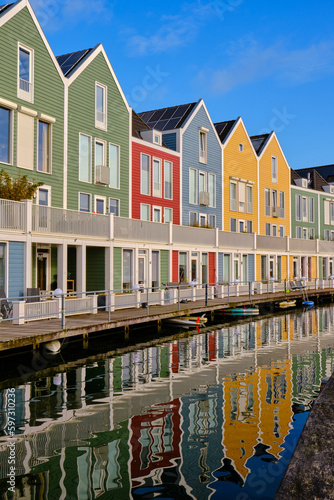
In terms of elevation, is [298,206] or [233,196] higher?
[298,206]

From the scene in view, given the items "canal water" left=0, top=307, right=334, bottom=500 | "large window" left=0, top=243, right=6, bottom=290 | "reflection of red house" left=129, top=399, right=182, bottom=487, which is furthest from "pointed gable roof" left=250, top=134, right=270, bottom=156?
"reflection of red house" left=129, top=399, right=182, bottom=487

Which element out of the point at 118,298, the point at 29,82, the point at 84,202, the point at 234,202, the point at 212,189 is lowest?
the point at 118,298

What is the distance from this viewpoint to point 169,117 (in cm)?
4088

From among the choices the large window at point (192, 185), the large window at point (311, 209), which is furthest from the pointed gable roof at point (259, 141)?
the large window at point (192, 185)

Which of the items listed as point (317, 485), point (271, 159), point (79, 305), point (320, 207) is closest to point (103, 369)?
point (79, 305)

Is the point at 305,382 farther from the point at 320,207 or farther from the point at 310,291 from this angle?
the point at 320,207

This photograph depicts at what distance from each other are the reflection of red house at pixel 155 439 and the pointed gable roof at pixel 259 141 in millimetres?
40137

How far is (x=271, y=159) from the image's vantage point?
50656 mm

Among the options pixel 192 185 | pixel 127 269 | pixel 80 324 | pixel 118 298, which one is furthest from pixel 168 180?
pixel 80 324

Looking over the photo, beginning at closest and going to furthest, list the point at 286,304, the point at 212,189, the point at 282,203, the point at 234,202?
the point at 286,304
the point at 212,189
the point at 234,202
the point at 282,203

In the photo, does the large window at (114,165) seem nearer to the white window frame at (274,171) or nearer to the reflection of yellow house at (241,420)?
the reflection of yellow house at (241,420)

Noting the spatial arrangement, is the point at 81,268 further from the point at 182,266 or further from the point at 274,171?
the point at 274,171

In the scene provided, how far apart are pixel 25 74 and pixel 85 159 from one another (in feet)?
18.7

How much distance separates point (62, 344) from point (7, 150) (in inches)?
403
